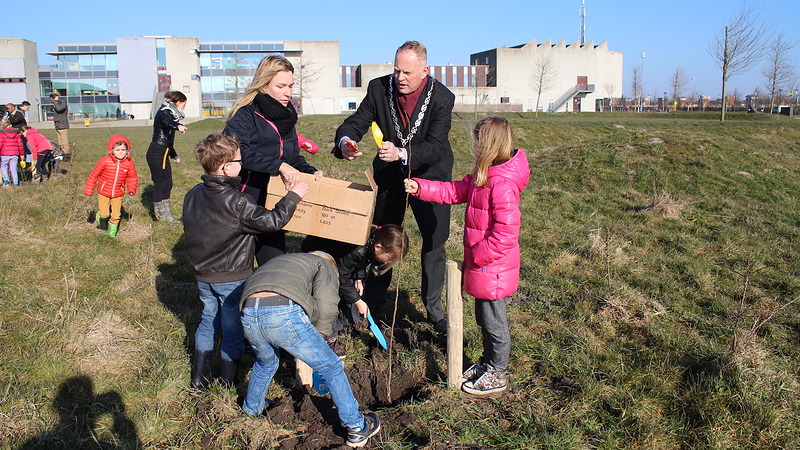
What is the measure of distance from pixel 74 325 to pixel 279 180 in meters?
2.16

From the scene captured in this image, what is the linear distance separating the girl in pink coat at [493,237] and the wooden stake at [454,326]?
8cm

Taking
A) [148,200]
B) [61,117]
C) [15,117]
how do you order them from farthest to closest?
1. [61,117]
2. [15,117]
3. [148,200]

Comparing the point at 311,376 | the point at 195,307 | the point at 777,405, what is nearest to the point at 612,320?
the point at 777,405

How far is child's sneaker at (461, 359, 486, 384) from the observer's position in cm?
394

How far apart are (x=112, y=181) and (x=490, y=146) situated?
600 cm

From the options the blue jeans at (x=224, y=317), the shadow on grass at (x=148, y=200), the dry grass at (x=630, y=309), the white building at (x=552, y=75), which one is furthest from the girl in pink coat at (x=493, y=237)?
the white building at (x=552, y=75)

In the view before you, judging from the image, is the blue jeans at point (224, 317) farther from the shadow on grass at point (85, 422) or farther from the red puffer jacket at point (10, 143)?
the red puffer jacket at point (10, 143)

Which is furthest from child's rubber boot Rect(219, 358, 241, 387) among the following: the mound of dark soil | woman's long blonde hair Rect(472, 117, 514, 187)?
woman's long blonde hair Rect(472, 117, 514, 187)

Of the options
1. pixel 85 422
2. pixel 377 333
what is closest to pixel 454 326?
pixel 377 333

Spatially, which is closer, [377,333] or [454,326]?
[454,326]

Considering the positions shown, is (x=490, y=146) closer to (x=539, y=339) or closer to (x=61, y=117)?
(x=539, y=339)

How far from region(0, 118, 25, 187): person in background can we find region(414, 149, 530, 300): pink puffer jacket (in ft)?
35.0

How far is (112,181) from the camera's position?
762 centimetres

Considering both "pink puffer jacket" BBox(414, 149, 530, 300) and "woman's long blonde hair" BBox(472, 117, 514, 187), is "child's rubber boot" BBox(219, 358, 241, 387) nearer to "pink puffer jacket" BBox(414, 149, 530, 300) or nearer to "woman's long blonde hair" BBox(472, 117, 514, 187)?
"pink puffer jacket" BBox(414, 149, 530, 300)
